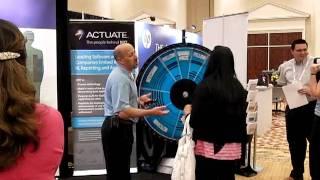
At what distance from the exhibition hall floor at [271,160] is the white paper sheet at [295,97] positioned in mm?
983

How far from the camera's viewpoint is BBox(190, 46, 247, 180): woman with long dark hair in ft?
9.83

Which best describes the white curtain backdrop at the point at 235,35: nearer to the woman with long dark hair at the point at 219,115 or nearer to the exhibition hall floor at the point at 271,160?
the exhibition hall floor at the point at 271,160

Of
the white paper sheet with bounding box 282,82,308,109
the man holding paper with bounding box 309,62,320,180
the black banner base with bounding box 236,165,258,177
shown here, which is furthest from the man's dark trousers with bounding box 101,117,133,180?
the black banner base with bounding box 236,165,258,177

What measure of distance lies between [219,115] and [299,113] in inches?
81.1

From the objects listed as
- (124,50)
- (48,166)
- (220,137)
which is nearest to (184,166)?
(220,137)

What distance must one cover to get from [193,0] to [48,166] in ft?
60.9

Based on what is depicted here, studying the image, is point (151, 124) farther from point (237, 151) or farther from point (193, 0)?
point (193, 0)

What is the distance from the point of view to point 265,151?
7102mm

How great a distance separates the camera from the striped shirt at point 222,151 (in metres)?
3.10

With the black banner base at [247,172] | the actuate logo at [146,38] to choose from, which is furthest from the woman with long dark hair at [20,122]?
the black banner base at [247,172]

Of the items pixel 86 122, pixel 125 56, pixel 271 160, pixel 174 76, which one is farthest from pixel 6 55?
pixel 271 160

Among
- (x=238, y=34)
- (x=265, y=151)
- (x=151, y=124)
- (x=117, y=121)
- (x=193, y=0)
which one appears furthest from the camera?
(x=193, y=0)

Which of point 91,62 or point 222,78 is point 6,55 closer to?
point 222,78

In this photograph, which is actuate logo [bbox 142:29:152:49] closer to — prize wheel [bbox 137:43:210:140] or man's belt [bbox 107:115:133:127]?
prize wheel [bbox 137:43:210:140]
